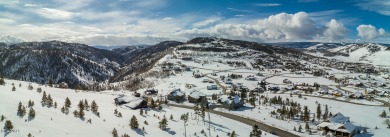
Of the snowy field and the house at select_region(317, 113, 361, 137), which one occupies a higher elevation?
the house at select_region(317, 113, 361, 137)

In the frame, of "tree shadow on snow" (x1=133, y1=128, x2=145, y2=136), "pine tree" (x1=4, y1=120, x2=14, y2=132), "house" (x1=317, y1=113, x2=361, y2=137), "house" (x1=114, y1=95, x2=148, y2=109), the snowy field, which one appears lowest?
the snowy field

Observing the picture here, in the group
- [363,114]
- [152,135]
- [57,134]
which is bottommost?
[363,114]

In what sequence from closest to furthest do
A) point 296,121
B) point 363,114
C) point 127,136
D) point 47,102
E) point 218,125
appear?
point 127,136 → point 47,102 → point 218,125 → point 296,121 → point 363,114

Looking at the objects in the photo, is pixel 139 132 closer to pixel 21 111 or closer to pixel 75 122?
pixel 75 122

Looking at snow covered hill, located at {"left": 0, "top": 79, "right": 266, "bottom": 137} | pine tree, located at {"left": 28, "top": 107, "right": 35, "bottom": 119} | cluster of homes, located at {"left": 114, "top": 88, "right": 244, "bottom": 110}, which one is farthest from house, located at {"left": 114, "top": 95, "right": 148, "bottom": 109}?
pine tree, located at {"left": 28, "top": 107, "right": 35, "bottom": 119}

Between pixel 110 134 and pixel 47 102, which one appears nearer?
pixel 110 134

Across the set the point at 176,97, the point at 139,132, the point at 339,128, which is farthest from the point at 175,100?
the point at 139,132

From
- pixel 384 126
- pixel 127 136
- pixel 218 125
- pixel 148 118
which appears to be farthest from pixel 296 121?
pixel 127 136

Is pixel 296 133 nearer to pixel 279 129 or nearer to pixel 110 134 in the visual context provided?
pixel 279 129

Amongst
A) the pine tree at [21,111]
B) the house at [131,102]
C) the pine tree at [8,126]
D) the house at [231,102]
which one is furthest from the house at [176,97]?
the pine tree at [8,126]

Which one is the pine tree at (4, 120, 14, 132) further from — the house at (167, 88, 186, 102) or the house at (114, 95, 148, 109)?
the house at (167, 88, 186, 102)
